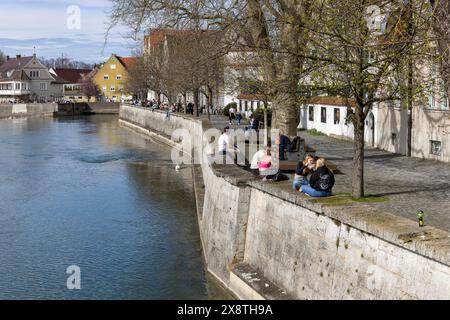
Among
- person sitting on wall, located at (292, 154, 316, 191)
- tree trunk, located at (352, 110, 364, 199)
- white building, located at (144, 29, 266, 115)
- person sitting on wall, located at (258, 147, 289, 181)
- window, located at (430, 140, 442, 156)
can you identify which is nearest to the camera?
person sitting on wall, located at (292, 154, 316, 191)

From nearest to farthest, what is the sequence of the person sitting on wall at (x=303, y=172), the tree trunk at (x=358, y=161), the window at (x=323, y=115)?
the person sitting on wall at (x=303, y=172), the tree trunk at (x=358, y=161), the window at (x=323, y=115)

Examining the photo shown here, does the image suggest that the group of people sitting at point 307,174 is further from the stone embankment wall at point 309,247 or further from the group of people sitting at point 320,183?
the stone embankment wall at point 309,247

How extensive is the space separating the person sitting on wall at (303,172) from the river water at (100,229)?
3.49 m

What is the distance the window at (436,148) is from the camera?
78.3 feet

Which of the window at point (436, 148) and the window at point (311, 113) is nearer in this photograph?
the window at point (436, 148)

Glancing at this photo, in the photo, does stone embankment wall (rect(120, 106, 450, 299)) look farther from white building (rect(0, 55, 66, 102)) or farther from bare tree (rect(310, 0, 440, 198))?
white building (rect(0, 55, 66, 102))

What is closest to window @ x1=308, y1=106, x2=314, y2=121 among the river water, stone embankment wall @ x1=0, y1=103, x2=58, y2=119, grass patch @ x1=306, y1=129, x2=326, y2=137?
grass patch @ x1=306, y1=129, x2=326, y2=137

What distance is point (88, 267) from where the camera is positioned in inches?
746

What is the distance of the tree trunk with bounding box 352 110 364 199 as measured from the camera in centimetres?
1550

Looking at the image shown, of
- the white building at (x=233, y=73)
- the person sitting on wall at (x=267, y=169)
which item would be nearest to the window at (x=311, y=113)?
the white building at (x=233, y=73)

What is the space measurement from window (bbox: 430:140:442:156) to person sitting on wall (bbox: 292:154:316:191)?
9.81 meters

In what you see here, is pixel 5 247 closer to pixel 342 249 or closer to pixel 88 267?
pixel 88 267
